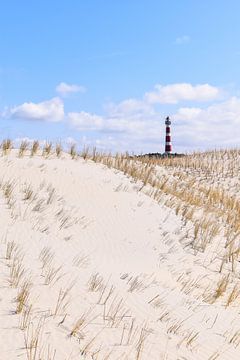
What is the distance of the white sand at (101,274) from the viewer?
14.1 feet

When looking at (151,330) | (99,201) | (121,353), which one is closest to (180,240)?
(99,201)

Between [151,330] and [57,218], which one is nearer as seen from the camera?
[151,330]

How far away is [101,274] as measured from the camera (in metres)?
6.29

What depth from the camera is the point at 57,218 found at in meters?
8.62

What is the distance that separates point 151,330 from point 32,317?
1.22 metres

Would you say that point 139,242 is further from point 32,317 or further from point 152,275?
point 32,317

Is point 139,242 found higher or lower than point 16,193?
lower

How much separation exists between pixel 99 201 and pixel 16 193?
201 cm

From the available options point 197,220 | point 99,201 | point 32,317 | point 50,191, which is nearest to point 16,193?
point 50,191

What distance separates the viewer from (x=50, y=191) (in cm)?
983

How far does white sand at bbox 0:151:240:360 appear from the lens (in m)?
4.29

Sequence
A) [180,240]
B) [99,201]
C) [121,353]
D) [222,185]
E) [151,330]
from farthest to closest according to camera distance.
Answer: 1. [222,185]
2. [99,201]
3. [180,240]
4. [151,330]
5. [121,353]

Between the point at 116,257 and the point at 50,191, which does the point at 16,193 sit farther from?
the point at 116,257

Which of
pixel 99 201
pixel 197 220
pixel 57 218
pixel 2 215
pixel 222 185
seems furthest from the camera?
pixel 222 185
